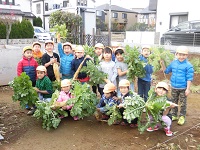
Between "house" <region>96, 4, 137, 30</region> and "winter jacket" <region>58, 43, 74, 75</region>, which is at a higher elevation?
"house" <region>96, 4, 137, 30</region>

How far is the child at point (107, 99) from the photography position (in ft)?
13.2

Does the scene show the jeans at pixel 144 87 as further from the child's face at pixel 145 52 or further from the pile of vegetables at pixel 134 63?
the child's face at pixel 145 52

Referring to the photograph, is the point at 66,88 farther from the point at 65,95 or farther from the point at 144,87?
the point at 144,87

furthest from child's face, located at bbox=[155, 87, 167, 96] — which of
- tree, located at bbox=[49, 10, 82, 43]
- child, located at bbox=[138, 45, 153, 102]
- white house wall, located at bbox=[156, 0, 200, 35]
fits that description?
white house wall, located at bbox=[156, 0, 200, 35]

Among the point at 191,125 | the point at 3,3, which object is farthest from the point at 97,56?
the point at 3,3

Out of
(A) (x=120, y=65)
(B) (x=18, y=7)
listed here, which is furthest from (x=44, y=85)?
(B) (x=18, y=7)

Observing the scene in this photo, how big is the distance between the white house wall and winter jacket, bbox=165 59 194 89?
15059mm

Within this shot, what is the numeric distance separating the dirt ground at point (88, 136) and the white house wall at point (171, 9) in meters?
15.2

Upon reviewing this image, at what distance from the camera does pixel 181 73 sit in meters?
4.05

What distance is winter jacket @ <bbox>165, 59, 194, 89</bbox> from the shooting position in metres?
4.00

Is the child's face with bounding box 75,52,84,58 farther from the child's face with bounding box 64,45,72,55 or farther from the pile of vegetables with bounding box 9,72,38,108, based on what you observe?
the pile of vegetables with bounding box 9,72,38,108

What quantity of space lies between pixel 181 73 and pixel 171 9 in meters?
17.0

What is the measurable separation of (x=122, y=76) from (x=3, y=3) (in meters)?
27.7

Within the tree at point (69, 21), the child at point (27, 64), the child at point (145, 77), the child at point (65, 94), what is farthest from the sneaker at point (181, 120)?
the tree at point (69, 21)
